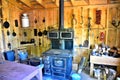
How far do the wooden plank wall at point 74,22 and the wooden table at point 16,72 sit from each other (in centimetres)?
260

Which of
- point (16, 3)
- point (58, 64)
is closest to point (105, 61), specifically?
point (58, 64)

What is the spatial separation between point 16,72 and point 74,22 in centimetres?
314

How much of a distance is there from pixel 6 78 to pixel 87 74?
2.84 metres

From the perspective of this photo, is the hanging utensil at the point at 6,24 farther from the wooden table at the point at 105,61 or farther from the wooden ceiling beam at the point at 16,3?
the wooden table at the point at 105,61

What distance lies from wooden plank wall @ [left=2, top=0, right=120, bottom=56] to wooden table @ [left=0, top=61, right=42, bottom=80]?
8.54 ft

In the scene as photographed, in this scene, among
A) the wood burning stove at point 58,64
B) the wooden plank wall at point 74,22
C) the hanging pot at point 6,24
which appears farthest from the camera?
the hanging pot at point 6,24

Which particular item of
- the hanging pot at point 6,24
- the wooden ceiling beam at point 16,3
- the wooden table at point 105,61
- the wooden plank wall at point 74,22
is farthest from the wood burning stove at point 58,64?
the wooden ceiling beam at point 16,3

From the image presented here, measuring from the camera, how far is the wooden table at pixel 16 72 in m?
2.31

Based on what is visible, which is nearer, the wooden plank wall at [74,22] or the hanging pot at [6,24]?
the wooden plank wall at [74,22]

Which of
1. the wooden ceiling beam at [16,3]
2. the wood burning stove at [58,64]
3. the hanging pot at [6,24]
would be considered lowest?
the wood burning stove at [58,64]

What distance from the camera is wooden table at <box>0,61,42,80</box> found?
2308mm

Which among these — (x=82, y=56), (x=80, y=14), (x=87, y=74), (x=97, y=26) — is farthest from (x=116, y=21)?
(x=87, y=74)

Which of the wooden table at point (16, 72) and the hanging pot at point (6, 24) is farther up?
the hanging pot at point (6, 24)

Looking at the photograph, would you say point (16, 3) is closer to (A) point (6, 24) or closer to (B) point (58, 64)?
(A) point (6, 24)
